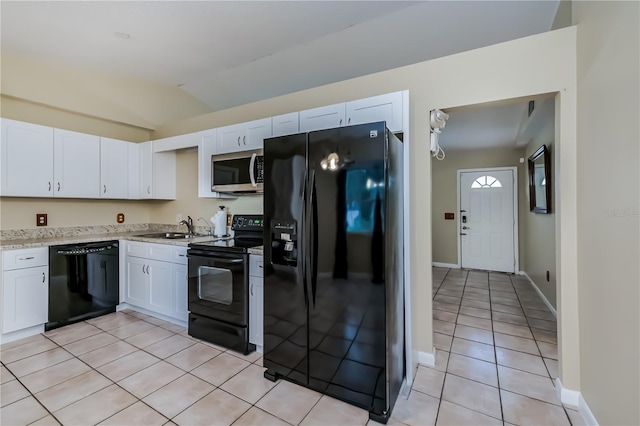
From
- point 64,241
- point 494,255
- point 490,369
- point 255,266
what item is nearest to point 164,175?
point 64,241

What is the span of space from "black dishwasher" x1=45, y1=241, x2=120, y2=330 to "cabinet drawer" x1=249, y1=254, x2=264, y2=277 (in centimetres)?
208

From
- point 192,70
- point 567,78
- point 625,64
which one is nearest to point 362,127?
point 625,64

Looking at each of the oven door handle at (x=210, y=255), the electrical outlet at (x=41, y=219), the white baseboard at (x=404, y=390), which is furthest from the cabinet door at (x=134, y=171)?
the white baseboard at (x=404, y=390)

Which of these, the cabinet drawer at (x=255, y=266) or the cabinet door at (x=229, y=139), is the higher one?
the cabinet door at (x=229, y=139)

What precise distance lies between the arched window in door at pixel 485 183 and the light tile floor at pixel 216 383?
135 inches

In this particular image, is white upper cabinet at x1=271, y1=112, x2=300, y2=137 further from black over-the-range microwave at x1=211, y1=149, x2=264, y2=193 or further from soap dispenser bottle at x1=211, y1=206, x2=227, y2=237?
soap dispenser bottle at x1=211, y1=206, x2=227, y2=237

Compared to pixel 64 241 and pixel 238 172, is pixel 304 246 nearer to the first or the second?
pixel 238 172

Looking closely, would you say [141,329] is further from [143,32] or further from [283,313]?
[143,32]

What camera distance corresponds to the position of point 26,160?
9.97 feet

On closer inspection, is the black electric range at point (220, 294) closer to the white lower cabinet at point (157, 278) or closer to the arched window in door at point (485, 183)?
the white lower cabinet at point (157, 278)

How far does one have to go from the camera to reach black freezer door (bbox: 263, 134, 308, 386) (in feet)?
6.56

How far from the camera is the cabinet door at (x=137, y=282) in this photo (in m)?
3.32

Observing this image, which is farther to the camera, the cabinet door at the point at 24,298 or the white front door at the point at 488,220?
the white front door at the point at 488,220

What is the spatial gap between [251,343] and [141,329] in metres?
1.35
